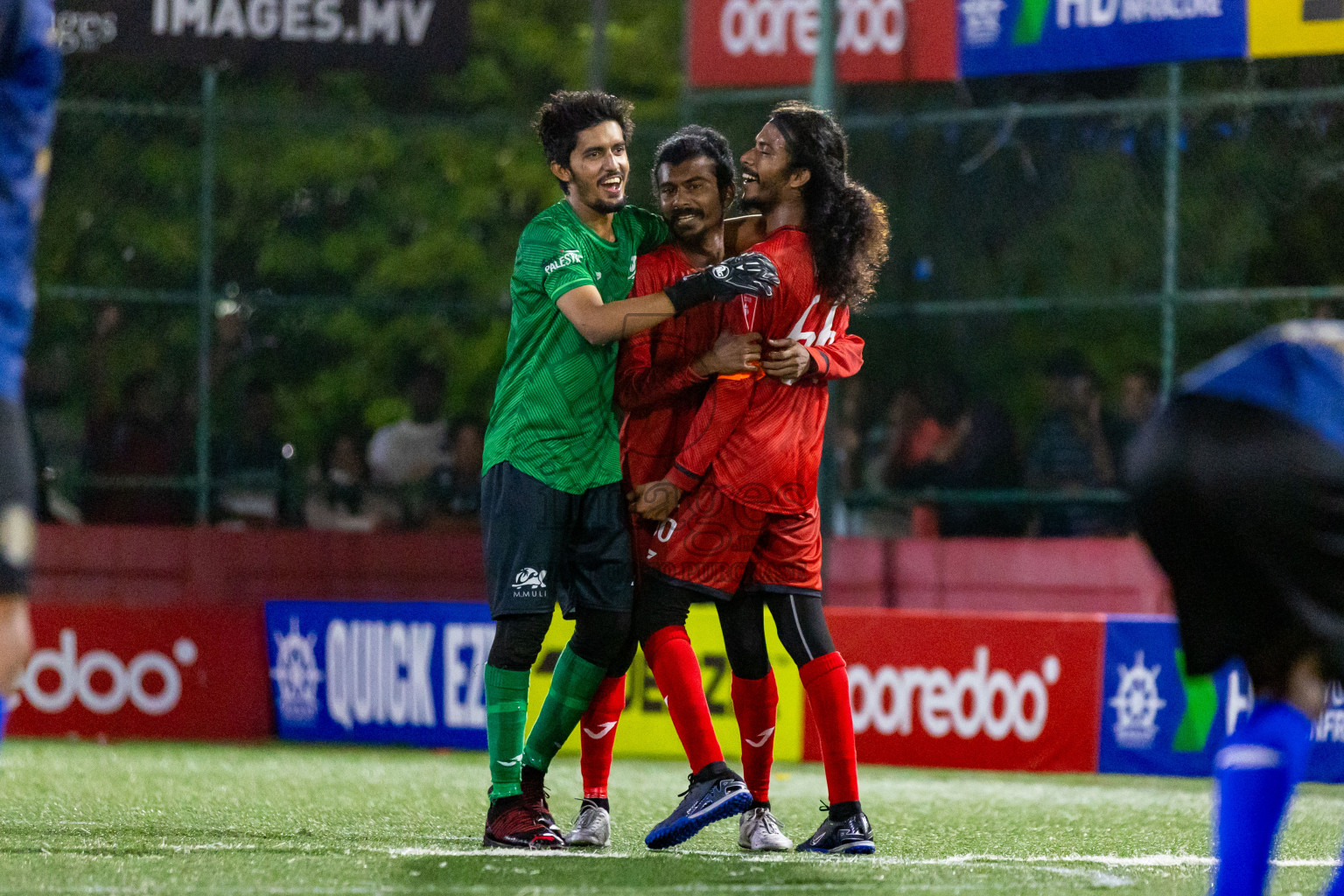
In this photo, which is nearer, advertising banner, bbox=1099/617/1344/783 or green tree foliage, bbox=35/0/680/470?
advertising banner, bbox=1099/617/1344/783

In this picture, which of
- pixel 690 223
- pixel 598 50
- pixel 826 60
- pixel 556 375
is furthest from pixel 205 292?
pixel 556 375

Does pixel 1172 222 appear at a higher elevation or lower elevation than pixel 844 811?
higher

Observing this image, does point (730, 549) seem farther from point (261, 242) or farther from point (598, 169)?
point (261, 242)

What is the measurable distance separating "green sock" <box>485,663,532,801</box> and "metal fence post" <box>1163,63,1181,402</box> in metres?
7.95

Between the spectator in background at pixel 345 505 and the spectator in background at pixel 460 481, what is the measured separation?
1.10 feet

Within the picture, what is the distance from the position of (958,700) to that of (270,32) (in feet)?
23.1

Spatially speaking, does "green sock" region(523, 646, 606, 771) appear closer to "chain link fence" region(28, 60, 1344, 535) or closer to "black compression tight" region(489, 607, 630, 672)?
"black compression tight" region(489, 607, 630, 672)

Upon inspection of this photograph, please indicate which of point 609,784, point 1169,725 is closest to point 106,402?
point 609,784

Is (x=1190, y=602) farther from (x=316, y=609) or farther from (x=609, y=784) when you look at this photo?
(x=316, y=609)

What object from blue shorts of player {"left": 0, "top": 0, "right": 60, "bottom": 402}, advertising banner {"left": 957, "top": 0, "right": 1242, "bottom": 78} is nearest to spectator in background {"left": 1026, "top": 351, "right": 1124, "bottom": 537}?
advertising banner {"left": 957, "top": 0, "right": 1242, "bottom": 78}

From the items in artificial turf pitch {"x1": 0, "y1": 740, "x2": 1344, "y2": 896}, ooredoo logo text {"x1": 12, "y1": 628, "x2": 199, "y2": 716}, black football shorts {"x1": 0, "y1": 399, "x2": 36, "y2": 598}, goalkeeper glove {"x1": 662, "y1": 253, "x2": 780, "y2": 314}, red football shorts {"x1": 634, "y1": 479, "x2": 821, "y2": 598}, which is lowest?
ooredoo logo text {"x1": 12, "y1": 628, "x2": 199, "y2": 716}

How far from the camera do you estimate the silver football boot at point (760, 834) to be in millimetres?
5223

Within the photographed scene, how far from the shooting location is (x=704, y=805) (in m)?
5.00

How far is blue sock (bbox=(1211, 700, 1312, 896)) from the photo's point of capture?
328 centimetres
